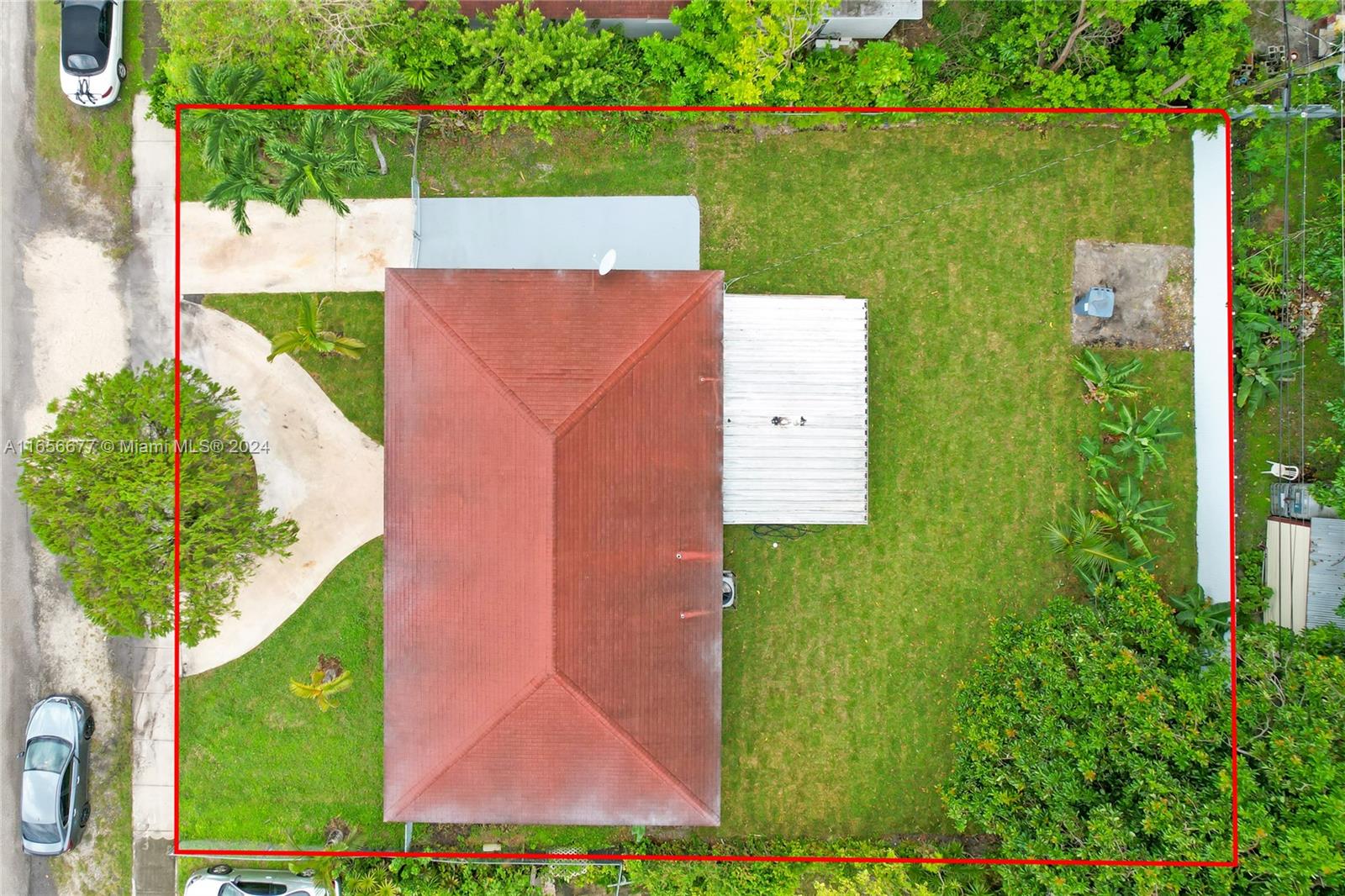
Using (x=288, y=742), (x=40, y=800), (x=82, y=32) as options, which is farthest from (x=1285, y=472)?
(x=40, y=800)

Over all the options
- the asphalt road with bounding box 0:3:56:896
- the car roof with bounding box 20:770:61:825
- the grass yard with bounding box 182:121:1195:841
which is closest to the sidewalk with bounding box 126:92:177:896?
the grass yard with bounding box 182:121:1195:841

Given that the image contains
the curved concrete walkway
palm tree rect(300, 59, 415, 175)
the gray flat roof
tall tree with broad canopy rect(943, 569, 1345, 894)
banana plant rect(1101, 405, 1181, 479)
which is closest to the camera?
tall tree with broad canopy rect(943, 569, 1345, 894)

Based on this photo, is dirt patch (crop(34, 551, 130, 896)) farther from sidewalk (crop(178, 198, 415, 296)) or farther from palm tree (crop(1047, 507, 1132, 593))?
palm tree (crop(1047, 507, 1132, 593))

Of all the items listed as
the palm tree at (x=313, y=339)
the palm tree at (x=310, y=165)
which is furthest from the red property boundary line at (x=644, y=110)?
the palm tree at (x=313, y=339)

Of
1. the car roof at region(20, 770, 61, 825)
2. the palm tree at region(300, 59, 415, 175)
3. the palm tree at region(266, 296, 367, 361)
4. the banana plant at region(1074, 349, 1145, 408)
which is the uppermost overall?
the palm tree at region(300, 59, 415, 175)

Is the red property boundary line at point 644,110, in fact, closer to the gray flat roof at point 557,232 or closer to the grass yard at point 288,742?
the grass yard at point 288,742
